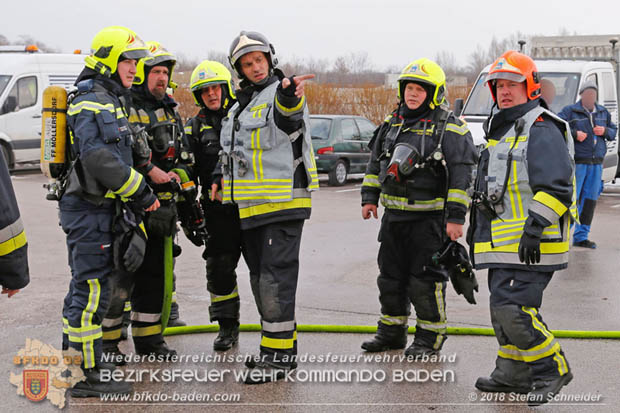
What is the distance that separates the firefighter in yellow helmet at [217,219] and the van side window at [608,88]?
10.7 m

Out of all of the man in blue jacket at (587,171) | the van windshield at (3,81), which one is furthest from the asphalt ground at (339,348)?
the van windshield at (3,81)

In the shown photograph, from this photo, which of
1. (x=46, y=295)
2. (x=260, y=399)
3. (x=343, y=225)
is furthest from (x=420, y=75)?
(x=343, y=225)

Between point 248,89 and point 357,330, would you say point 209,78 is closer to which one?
point 248,89

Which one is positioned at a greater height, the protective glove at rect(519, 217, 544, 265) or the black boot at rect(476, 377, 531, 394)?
the protective glove at rect(519, 217, 544, 265)

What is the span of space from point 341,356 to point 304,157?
1438 mm

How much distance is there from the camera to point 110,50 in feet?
16.0

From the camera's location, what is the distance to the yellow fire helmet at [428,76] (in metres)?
5.45

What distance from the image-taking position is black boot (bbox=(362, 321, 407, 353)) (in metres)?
5.66

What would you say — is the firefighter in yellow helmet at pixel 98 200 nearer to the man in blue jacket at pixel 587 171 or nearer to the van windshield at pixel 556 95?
the man in blue jacket at pixel 587 171

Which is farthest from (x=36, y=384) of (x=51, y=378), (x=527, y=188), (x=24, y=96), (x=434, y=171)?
(x=24, y=96)

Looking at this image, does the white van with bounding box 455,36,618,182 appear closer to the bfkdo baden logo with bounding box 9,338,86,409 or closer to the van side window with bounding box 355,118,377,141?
the van side window with bounding box 355,118,377,141

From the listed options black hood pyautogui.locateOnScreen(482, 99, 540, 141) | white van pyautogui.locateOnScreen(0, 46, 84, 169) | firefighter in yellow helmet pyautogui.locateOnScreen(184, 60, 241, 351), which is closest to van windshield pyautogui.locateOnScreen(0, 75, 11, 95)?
white van pyautogui.locateOnScreen(0, 46, 84, 169)

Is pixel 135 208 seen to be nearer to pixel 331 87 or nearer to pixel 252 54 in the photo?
pixel 252 54

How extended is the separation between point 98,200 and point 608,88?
12.5 metres
